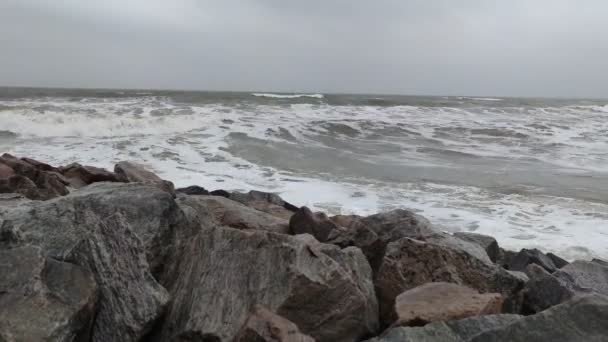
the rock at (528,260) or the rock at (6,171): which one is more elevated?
the rock at (6,171)

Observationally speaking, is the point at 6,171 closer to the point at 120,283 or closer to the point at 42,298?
the point at 120,283

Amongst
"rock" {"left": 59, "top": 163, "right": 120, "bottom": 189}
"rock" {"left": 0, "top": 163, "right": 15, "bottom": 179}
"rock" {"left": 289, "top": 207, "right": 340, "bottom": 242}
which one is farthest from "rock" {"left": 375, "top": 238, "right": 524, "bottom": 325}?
"rock" {"left": 0, "top": 163, "right": 15, "bottom": 179}

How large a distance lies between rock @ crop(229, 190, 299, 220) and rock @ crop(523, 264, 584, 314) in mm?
2830

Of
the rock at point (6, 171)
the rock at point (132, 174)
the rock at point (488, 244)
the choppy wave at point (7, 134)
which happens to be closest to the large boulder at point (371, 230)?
the rock at point (488, 244)

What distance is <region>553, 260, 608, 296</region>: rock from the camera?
3.72 meters

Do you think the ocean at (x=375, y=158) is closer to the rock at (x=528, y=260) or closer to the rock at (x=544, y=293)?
the rock at (x=528, y=260)

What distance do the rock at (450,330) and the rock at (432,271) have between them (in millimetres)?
849

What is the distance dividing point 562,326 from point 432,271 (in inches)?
45.3

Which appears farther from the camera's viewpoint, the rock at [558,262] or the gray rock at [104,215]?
the rock at [558,262]

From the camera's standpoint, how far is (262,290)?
267 centimetres

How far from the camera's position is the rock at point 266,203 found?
18.9 feet

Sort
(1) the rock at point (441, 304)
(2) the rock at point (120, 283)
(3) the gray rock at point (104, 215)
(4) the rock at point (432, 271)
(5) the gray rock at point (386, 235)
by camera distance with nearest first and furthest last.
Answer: (2) the rock at point (120, 283) < (1) the rock at point (441, 304) < (3) the gray rock at point (104, 215) < (4) the rock at point (432, 271) < (5) the gray rock at point (386, 235)

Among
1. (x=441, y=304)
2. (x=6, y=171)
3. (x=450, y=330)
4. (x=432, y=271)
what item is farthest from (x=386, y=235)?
(x=6, y=171)

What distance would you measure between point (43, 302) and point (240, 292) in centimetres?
91
